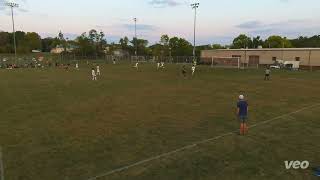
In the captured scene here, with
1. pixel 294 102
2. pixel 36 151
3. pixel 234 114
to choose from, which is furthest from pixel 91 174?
pixel 294 102

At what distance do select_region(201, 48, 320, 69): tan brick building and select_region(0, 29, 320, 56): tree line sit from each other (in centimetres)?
2431

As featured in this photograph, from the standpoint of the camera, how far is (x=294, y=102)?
2519 centimetres

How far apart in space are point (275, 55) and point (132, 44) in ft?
302

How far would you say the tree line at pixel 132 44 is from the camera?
137625 mm

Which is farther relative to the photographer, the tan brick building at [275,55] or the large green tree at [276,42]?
the large green tree at [276,42]

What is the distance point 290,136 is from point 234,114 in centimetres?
517

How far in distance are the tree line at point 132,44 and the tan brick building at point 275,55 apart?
79.8 feet

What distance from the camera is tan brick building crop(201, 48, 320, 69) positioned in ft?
263

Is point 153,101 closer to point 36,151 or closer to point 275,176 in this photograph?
point 36,151

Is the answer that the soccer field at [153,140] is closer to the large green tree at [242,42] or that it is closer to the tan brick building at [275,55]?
the tan brick building at [275,55]

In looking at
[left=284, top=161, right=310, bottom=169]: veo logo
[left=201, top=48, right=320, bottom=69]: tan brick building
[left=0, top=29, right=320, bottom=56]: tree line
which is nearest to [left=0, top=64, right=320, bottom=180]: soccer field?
[left=284, top=161, right=310, bottom=169]: veo logo

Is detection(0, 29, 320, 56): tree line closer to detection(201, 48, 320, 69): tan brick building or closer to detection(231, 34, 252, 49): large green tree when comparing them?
detection(231, 34, 252, 49): large green tree

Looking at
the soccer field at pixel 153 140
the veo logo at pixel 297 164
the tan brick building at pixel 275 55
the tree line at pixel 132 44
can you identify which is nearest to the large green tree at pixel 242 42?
the tree line at pixel 132 44

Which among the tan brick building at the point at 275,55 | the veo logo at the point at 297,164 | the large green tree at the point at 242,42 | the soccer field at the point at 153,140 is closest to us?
the soccer field at the point at 153,140
